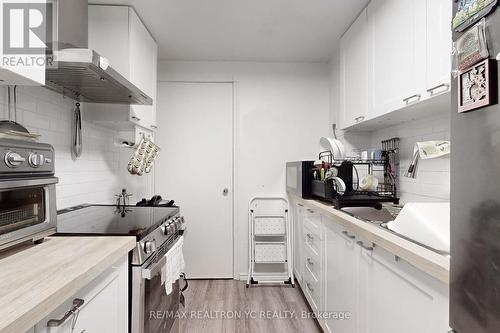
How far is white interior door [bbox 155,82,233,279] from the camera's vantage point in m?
2.75

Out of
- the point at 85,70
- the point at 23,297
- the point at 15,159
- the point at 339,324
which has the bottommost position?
the point at 339,324

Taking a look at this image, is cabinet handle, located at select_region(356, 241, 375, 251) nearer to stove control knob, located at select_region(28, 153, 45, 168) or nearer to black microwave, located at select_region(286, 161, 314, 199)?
black microwave, located at select_region(286, 161, 314, 199)

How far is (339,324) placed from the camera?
1476 mm

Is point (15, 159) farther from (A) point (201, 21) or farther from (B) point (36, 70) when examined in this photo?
(A) point (201, 21)

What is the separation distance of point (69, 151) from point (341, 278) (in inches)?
71.0

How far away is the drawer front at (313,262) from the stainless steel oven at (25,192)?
1543 mm

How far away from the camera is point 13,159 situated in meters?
0.86

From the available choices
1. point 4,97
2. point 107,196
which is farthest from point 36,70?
point 107,196

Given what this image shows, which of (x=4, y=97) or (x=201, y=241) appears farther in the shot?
(x=201, y=241)

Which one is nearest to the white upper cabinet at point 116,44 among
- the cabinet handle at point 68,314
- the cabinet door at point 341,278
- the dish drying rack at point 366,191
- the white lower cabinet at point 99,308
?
the white lower cabinet at point 99,308

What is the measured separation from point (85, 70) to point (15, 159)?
0.54m

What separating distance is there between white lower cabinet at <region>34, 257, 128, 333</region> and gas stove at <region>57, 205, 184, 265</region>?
0.13 m

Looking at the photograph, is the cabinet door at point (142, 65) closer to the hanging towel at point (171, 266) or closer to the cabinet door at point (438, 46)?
the hanging towel at point (171, 266)

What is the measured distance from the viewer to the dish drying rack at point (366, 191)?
167 cm
